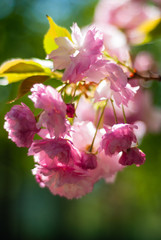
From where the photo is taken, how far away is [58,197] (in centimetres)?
1870

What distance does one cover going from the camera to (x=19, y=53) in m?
5.86

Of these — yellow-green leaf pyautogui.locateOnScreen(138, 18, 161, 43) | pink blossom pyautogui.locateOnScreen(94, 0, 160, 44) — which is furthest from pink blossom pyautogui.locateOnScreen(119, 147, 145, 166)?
pink blossom pyautogui.locateOnScreen(94, 0, 160, 44)

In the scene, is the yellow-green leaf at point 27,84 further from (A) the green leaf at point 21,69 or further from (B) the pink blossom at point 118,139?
(B) the pink blossom at point 118,139

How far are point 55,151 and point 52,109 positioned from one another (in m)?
0.12

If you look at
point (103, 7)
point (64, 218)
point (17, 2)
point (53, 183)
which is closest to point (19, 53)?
point (17, 2)

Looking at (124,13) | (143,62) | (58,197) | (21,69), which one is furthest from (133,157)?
(58,197)

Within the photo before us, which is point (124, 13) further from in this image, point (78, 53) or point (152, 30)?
point (78, 53)

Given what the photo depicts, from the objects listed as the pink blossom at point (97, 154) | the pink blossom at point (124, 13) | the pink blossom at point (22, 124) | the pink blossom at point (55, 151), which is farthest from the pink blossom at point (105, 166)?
the pink blossom at point (124, 13)

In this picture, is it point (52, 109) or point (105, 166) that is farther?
point (105, 166)

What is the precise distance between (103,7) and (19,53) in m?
3.98

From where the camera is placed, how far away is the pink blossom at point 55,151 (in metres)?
0.82

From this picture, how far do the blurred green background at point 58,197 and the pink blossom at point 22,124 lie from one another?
0.39 metres

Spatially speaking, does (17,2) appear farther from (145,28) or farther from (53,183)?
(53,183)

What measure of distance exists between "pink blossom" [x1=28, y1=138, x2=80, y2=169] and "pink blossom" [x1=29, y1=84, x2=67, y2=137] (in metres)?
0.06
